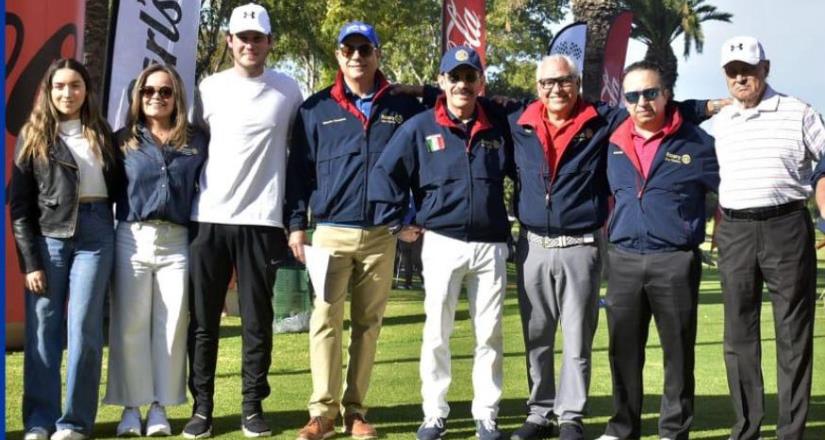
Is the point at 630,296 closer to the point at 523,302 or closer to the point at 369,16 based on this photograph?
the point at 523,302

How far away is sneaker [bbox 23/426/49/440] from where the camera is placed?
7430 millimetres

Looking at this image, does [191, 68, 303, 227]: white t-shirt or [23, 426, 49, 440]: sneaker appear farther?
[191, 68, 303, 227]: white t-shirt

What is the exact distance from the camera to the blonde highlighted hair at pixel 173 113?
24.9ft

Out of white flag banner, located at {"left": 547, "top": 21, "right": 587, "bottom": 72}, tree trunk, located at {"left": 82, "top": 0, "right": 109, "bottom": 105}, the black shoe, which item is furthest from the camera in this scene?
tree trunk, located at {"left": 82, "top": 0, "right": 109, "bottom": 105}

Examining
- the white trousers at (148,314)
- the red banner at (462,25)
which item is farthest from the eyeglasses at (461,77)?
the red banner at (462,25)

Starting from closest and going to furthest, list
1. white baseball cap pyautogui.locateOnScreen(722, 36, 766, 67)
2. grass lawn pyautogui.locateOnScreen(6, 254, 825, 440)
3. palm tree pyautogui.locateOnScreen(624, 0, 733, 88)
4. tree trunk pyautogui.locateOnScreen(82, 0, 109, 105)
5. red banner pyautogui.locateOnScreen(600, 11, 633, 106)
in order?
1. white baseball cap pyautogui.locateOnScreen(722, 36, 766, 67)
2. grass lawn pyautogui.locateOnScreen(6, 254, 825, 440)
3. tree trunk pyautogui.locateOnScreen(82, 0, 109, 105)
4. red banner pyautogui.locateOnScreen(600, 11, 633, 106)
5. palm tree pyautogui.locateOnScreen(624, 0, 733, 88)

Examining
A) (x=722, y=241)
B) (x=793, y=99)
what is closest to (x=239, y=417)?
(x=722, y=241)

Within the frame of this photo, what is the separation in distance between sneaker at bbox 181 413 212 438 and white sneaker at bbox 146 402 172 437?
0.11 m

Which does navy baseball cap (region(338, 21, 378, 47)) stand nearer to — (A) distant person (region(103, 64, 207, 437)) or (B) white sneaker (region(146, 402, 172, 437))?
(A) distant person (region(103, 64, 207, 437))

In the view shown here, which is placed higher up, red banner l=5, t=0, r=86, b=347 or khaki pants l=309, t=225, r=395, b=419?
red banner l=5, t=0, r=86, b=347

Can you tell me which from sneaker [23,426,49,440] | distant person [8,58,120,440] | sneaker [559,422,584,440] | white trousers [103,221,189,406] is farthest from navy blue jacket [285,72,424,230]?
sneaker [23,426,49,440]

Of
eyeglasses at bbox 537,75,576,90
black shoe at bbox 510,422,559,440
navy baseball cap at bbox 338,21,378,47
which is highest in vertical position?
navy baseball cap at bbox 338,21,378,47

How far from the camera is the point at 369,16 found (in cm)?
3209

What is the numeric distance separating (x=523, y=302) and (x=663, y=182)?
108cm
